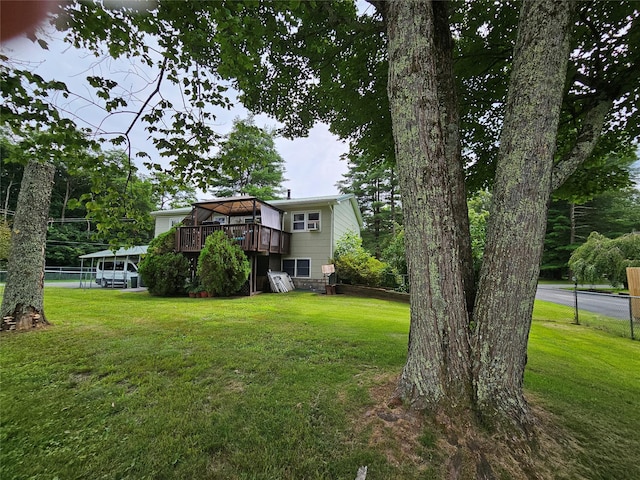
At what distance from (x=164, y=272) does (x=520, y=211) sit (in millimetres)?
11896

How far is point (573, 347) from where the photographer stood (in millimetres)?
5109

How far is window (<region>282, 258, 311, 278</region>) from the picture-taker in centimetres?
1397

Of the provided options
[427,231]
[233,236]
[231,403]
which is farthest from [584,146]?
[233,236]

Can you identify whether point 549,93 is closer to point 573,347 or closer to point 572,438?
point 572,438

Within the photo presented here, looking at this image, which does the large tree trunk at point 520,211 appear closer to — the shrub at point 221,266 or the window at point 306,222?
the shrub at point 221,266

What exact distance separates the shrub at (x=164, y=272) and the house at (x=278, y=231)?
29.0 inches

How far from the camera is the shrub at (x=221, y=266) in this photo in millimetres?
10094

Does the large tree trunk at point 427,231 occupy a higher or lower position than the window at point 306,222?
lower

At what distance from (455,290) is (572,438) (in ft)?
4.86

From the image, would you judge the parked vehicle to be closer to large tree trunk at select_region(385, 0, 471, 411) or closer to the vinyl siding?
the vinyl siding

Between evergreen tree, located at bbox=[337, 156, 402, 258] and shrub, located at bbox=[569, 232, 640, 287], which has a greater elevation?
evergreen tree, located at bbox=[337, 156, 402, 258]

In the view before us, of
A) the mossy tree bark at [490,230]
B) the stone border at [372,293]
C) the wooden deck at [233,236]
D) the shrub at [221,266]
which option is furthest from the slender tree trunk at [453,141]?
the wooden deck at [233,236]

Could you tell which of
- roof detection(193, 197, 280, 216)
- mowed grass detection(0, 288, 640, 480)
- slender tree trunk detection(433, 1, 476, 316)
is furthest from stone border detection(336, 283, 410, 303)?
slender tree trunk detection(433, 1, 476, 316)

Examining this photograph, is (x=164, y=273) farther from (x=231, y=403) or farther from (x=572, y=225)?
(x=572, y=225)
